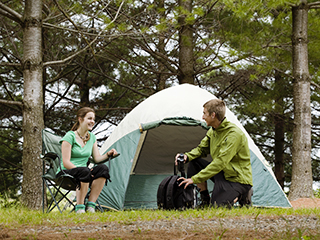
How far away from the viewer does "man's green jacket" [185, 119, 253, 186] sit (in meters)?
3.06

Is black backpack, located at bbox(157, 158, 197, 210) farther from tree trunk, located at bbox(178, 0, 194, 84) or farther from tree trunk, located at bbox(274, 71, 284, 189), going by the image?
tree trunk, located at bbox(274, 71, 284, 189)

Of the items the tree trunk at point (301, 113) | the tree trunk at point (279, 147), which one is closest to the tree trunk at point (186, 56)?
the tree trunk at point (301, 113)

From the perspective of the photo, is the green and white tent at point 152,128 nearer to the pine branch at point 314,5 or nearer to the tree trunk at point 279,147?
the pine branch at point 314,5

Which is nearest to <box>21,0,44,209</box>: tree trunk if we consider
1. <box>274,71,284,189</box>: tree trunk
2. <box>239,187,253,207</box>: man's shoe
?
<box>239,187,253,207</box>: man's shoe

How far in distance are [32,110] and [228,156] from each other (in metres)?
2.70

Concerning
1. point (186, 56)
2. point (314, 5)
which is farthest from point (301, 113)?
point (186, 56)

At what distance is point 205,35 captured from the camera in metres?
7.20

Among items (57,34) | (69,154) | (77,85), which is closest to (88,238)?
(69,154)

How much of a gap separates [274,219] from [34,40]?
3.76 metres

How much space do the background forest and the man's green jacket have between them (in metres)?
2.36

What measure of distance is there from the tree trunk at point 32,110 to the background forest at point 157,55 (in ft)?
0.18

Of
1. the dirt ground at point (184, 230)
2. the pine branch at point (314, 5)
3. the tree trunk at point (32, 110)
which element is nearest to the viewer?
the dirt ground at point (184, 230)

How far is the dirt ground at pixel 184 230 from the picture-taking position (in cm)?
191

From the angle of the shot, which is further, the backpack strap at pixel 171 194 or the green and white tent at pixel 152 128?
the green and white tent at pixel 152 128
